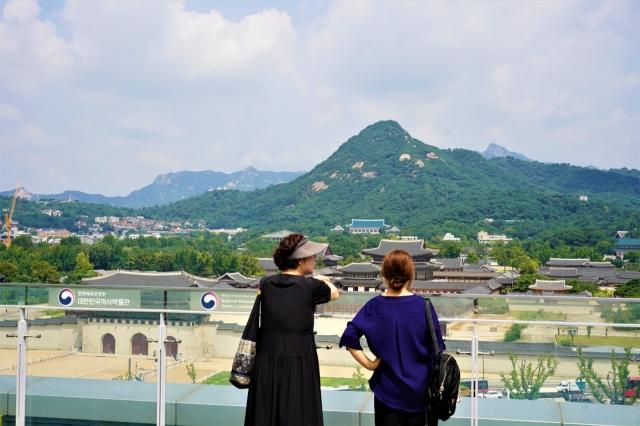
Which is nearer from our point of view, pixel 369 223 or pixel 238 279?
pixel 238 279

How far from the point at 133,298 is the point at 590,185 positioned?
126m

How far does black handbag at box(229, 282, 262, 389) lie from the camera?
1.77m

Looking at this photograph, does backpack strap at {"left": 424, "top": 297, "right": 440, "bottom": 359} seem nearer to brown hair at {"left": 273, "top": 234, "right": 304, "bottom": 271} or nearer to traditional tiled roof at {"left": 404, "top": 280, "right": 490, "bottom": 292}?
brown hair at {"left": 273, "top": 234, "right": 304, "bottom": 271}

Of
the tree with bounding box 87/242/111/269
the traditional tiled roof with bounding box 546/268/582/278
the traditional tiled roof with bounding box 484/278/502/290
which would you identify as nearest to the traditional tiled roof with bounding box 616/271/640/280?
the traditional tiled roof with bounding box 546/268/582/278

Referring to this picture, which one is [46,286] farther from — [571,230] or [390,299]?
[571,230]

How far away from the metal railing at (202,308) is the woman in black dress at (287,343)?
1.17ft

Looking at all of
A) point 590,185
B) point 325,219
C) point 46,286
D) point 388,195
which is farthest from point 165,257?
point 590,185

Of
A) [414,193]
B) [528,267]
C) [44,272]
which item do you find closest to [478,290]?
[528,267]

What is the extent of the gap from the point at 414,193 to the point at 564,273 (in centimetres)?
5489

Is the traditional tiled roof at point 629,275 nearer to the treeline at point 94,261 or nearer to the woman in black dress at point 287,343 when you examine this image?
the treeline at point 94,261

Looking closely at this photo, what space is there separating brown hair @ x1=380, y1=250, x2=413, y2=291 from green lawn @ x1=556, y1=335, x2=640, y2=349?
83cm

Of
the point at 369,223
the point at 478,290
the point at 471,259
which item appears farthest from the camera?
the point at 369,223

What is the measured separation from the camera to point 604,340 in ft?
7.21

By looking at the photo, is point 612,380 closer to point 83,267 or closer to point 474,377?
point 474,377
